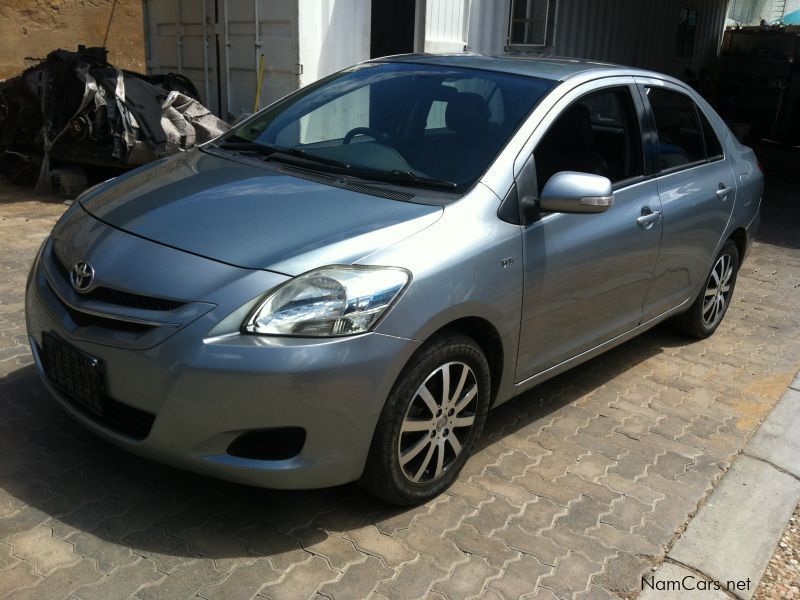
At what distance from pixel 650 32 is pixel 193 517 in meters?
14.8

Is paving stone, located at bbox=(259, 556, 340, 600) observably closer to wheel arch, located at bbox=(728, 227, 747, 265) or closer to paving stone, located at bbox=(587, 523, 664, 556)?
paving stone, located at bbox=(587, 523, 664, 556)

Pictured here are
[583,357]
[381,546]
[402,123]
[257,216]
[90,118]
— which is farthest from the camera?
[90,118]

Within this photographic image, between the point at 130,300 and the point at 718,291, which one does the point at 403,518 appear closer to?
the point at 130,300

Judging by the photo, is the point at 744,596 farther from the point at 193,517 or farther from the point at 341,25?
the point at 341,25

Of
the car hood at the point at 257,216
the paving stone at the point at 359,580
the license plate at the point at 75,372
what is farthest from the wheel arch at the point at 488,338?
the license plate at the point at 75,372

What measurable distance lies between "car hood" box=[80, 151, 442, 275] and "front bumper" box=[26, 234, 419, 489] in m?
0.31

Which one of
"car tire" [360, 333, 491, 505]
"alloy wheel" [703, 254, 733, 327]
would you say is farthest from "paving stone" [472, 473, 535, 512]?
"alloy wheel" [703, 254, 733, 327]

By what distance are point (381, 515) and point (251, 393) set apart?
85cm

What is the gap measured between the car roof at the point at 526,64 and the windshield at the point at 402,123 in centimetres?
8

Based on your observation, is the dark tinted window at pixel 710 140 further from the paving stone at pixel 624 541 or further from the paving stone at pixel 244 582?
the paving stone at pixel 244 582

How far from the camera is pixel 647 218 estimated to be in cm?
404

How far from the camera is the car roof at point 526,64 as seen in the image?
12.7 feet

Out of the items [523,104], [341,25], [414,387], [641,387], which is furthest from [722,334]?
[341,25]

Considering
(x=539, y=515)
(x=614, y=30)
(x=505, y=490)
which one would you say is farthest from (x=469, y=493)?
(x=614, y=30)
